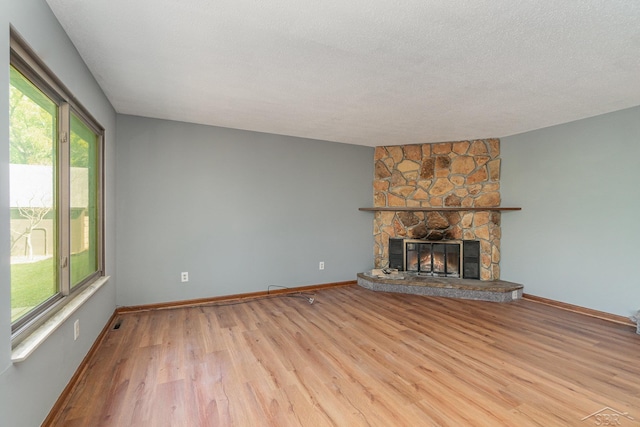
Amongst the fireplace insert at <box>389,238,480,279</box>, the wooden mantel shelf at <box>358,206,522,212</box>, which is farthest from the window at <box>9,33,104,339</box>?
the fireplace insert at <box>389,238,480,279</box>

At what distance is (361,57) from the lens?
2121mm

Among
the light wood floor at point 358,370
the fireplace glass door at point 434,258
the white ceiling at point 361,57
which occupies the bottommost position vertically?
the light wood floor at point 358,370

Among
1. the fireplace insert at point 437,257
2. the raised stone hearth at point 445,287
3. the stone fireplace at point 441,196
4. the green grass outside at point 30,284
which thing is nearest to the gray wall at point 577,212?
the stone fireplace at point 441,196

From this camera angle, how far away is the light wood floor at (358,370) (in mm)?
1716

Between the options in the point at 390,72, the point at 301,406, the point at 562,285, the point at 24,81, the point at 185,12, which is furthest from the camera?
the point at 562,285

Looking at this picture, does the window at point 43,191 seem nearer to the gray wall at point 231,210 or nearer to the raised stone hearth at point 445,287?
the gray wall at point 231,210

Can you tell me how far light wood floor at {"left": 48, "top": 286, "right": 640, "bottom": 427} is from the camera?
172 cm

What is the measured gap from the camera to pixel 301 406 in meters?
1.78

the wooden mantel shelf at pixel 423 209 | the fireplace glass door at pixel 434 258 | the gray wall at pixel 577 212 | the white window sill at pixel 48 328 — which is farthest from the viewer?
the fireplace glass door at pixel 434 258

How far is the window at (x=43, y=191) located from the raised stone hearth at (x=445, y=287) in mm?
3548

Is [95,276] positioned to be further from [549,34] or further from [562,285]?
[562,285]

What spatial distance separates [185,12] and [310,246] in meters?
3.32

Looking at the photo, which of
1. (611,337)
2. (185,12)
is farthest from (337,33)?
(611,337)

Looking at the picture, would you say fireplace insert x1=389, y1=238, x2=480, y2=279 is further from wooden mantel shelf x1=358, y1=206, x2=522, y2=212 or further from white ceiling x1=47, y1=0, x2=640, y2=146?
white ceiling x1=47, y1=0, x2=640, y2=146
